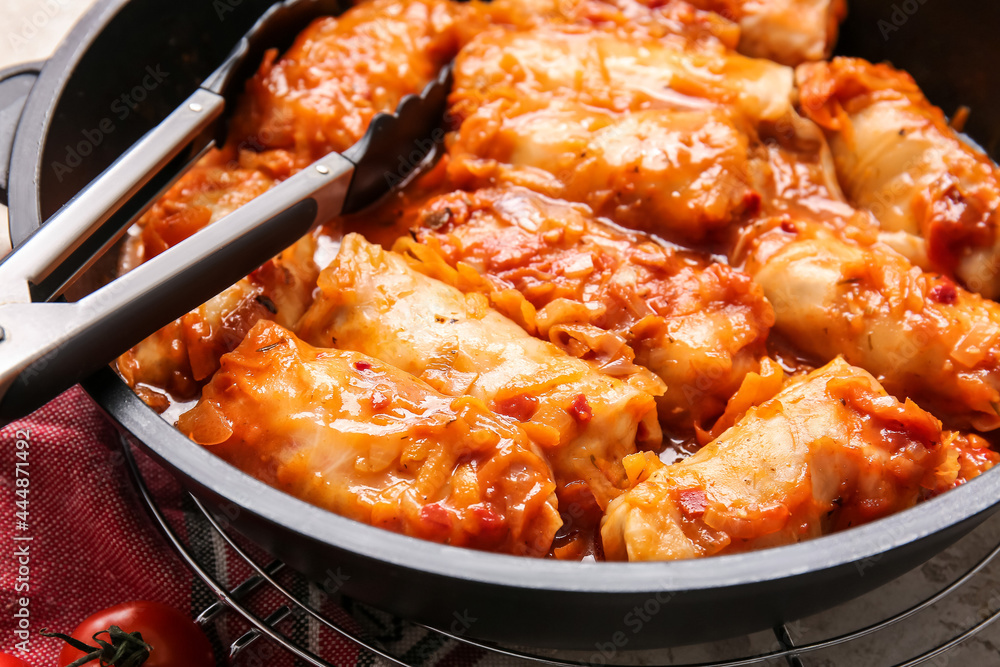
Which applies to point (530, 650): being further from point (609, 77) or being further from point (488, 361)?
point (609, 77)

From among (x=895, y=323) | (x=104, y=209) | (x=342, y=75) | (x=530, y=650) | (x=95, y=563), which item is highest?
(x=104, y=209)

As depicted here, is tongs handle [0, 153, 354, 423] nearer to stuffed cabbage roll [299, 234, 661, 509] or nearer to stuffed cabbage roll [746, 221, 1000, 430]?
stuffed cabbage roll [299, 234, 661, 509]

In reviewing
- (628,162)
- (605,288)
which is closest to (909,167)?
(628,162)

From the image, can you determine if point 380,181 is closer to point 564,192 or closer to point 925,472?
point 564,192

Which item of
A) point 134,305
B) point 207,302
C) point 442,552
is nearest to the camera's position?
point 442,552

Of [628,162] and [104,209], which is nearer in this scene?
[104,209]

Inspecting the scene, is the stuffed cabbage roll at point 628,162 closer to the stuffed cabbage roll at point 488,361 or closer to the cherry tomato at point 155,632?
the stuffed cabbage roll at point 488,361

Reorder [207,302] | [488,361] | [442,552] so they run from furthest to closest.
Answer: [207,302] → [488,361] → [442,552]
